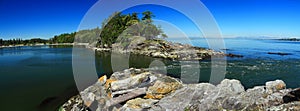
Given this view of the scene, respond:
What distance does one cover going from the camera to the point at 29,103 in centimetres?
1230

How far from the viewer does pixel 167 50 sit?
3850cm

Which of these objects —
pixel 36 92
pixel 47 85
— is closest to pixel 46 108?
pixel 36 92

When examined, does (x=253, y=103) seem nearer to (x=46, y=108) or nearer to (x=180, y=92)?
(x=180, y=92)

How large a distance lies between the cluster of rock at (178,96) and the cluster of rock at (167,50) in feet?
70.9

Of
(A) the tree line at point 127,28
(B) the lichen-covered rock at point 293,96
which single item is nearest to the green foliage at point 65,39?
(A) the tree line at point 127,28

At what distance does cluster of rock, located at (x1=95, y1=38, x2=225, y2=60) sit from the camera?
3344cm

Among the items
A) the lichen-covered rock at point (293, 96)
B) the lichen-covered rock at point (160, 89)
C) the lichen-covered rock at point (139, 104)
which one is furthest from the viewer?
the lichen-covered rock at point (160, 89)

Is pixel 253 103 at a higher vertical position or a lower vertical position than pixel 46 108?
higher

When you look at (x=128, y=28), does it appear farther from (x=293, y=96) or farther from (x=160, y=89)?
(x=293, y=96)

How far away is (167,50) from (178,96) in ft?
96.4

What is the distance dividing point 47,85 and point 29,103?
4.52m

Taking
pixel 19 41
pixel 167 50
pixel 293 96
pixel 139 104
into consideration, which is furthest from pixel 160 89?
pixel 19 41

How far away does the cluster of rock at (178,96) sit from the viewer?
282 inches

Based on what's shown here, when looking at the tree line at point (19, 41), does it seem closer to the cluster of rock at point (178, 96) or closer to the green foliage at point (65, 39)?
the green foliage at point (65, 39)
